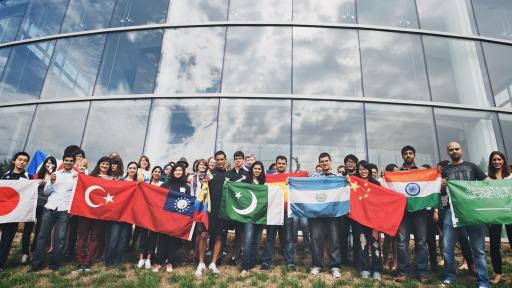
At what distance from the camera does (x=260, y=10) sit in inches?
439

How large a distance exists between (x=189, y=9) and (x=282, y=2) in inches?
157

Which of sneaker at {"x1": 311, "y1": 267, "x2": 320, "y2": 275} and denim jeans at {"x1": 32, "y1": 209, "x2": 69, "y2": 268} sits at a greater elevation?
denim jeans at {"x1": 32, "y1": 209, "x2": 69, "y2": 268}

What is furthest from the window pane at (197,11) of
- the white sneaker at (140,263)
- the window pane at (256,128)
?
the white sneaker at (140,263)

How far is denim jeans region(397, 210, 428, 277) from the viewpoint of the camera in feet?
14.9

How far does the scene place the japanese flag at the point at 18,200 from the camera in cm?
485

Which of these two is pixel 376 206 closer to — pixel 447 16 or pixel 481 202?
pixel 481 202

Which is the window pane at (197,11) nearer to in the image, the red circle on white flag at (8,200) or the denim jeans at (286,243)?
the red circle on white flag at (8,200)

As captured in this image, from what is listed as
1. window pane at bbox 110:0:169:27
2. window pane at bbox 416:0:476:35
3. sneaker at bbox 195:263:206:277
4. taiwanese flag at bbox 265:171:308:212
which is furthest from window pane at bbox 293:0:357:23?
sneaker at bbox 195:263:206:277

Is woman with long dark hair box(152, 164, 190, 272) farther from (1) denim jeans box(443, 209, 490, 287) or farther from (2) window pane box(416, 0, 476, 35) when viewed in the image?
(2) window pane box(416, 0, 476, 35)

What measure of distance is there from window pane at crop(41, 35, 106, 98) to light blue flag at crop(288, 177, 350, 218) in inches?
379

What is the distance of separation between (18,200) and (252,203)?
441cm

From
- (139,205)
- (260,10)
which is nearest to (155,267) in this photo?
(139,205)

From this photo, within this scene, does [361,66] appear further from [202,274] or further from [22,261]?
[22,261]

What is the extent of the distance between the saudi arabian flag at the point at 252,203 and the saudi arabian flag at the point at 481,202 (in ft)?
9.90
